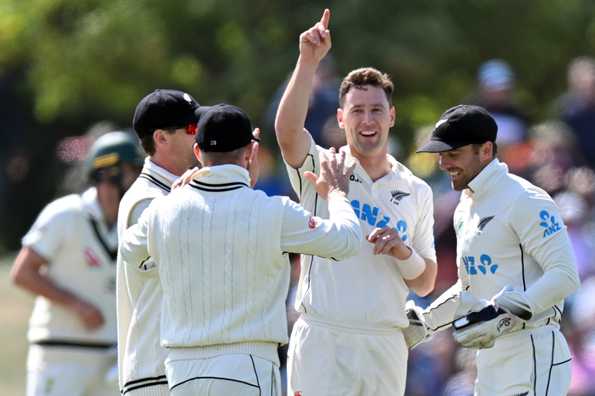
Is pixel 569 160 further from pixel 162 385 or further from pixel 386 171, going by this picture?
pixel 162 385

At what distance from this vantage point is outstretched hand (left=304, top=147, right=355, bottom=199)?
6475 mm

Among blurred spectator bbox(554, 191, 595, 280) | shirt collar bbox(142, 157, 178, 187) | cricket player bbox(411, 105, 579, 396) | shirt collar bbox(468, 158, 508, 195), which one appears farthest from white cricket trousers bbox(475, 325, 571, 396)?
blurred spectator bbox(554, 191, 595, 280)

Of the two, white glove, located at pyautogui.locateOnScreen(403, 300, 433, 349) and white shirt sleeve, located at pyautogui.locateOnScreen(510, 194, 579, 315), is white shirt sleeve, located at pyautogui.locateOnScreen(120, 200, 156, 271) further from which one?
white shirt sleeve, located at pyautogui.locateOnScreen(510, 194, 579, 315)

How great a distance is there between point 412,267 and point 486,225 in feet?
1.44

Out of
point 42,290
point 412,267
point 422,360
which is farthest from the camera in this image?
point 422,360

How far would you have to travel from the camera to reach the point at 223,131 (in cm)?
616

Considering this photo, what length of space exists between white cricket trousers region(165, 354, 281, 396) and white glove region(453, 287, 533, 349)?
0.96 m

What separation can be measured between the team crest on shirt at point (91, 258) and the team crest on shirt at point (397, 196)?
260cm

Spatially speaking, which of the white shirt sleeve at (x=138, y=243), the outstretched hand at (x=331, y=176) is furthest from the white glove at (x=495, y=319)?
the white shirt sleeve at (x=138, y=243)

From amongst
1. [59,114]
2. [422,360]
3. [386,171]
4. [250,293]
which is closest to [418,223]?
[386,171]

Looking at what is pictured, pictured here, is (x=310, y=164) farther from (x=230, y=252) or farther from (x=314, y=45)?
(x=230, y=252)

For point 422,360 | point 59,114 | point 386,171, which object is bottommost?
point 422,360

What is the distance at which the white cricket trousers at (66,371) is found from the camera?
8977 mm

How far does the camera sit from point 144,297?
664 cm
